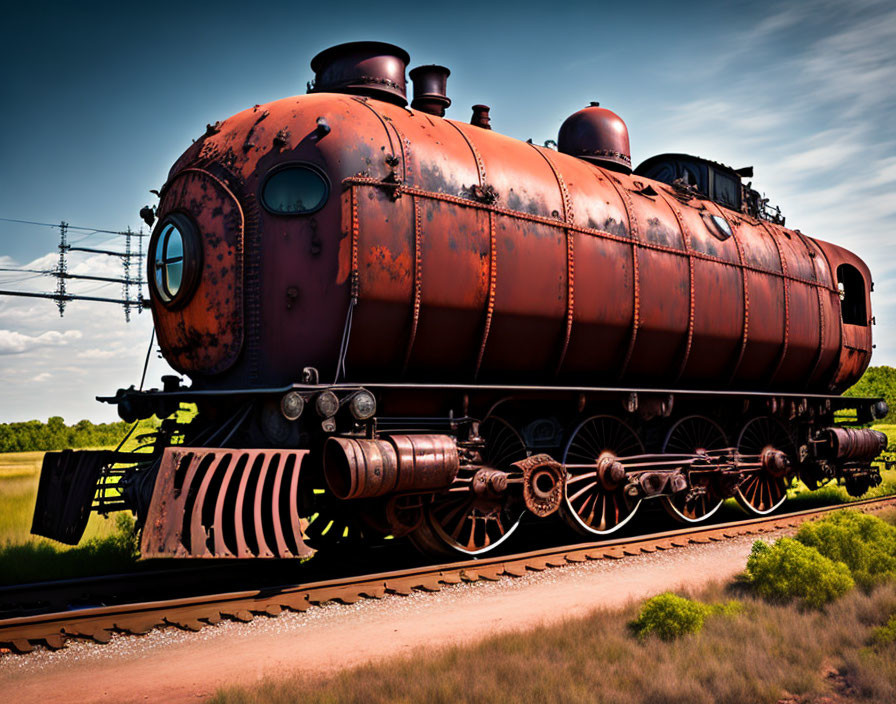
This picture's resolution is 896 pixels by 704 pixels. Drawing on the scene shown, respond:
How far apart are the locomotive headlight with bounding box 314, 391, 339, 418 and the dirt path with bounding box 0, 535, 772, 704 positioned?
71.9 inches

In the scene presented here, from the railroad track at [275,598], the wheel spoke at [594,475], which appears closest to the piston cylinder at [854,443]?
the wheel spoke at [594,475]

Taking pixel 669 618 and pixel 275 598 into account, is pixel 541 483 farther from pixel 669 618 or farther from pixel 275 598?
pixel 275 598

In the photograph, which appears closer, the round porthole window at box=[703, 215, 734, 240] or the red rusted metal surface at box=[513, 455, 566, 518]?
the red rusted metal surface at box=[513, 455, 566, 518]

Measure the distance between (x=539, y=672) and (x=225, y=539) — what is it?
3381 millimetres

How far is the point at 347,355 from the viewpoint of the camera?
7.50 m

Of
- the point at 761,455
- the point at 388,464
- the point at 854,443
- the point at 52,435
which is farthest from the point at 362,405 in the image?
the point at 52,435

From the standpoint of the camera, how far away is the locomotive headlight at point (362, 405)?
703 centimetres

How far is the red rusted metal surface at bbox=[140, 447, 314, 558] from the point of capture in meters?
6.30

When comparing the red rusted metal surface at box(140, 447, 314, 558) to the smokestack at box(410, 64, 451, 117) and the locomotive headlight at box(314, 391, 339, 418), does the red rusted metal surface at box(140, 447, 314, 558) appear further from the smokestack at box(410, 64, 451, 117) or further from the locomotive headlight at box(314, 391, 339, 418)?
the smokestack at box(410, 64, 451, 117)

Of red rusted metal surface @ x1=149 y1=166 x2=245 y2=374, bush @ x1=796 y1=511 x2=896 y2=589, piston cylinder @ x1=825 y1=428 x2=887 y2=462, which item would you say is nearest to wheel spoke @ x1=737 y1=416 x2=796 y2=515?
piston cylinder @ x1=825 y1=428 x2=887 y2=462

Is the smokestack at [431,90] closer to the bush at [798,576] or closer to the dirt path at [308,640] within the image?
the dirt path at [308,640]

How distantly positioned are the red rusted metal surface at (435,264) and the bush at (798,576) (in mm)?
3301

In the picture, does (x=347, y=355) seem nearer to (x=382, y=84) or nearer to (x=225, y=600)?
(x=225, y=600)

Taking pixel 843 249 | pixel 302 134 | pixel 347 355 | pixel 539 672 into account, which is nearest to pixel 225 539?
pixel 347 355
